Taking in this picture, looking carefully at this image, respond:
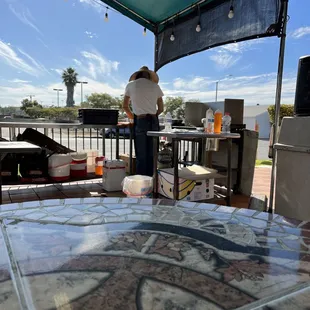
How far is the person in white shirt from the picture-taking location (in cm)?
338

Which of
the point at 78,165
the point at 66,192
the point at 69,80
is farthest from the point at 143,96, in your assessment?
the point at 69,80

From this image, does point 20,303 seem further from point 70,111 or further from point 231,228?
point 70,111

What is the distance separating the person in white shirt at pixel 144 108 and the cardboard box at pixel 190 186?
782 millimetres

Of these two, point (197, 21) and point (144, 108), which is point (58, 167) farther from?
point (197, 21)

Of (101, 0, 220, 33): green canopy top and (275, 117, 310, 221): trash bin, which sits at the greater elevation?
(101, 0, 220, 33): green canopy top

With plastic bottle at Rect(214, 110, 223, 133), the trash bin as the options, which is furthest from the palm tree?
the trash bin

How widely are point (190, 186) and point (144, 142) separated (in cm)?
105

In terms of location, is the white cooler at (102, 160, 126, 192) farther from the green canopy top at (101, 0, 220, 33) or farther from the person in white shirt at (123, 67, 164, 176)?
the green canopy top at (101, 0, 220, 33)

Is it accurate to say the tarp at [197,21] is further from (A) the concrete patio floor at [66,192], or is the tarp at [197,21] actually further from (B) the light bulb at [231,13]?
(A) the concrete patio floor at [66,192]

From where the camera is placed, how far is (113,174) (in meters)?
3.53

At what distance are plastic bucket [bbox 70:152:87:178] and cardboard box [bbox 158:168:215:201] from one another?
1.43 metres

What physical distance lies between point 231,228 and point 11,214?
791 millimetres

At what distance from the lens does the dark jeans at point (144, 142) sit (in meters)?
3.41

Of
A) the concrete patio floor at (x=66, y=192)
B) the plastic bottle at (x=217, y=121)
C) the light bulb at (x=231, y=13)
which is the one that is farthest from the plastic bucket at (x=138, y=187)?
the light bulb at (x=231, y=13)
